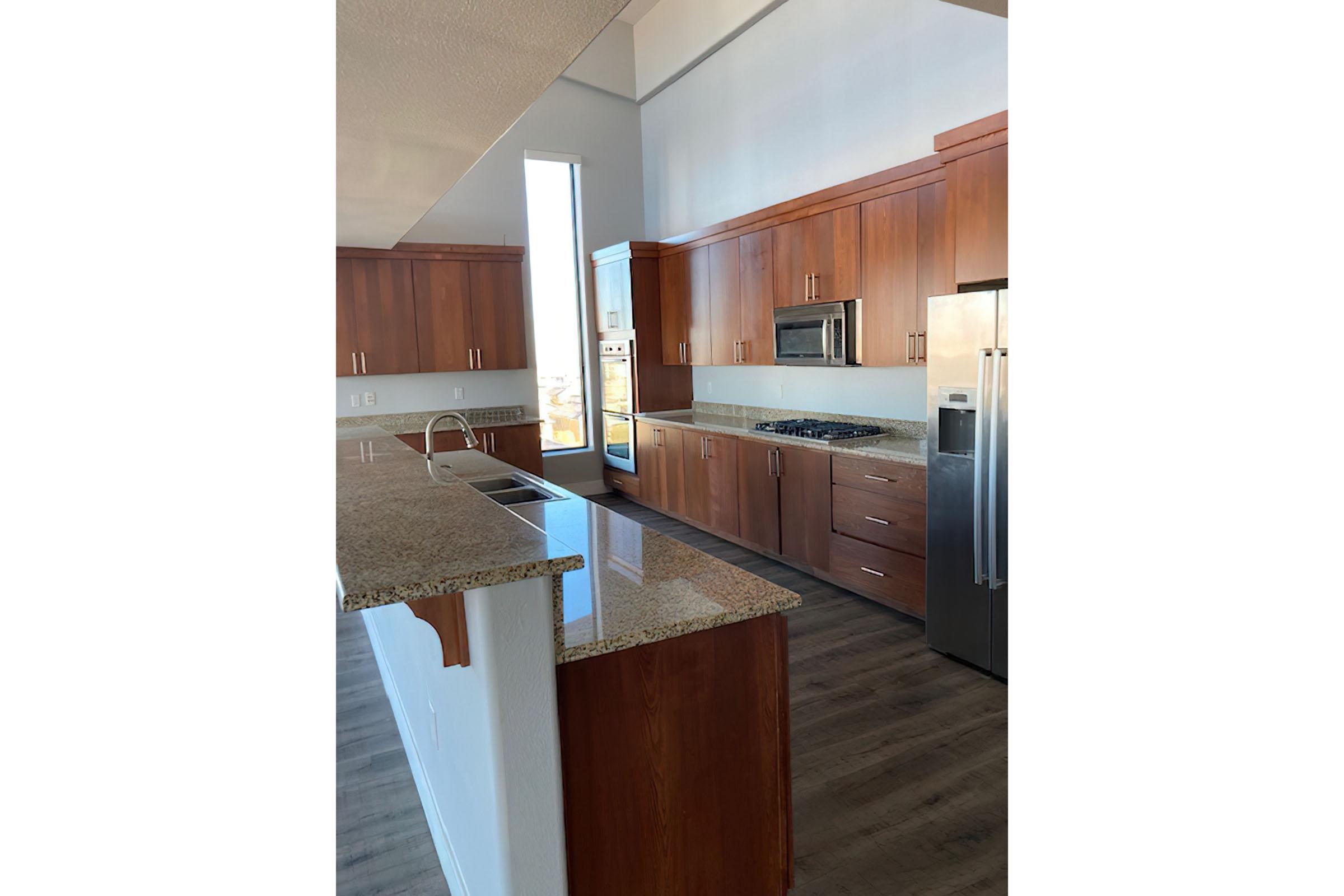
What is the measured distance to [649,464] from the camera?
6359 mm

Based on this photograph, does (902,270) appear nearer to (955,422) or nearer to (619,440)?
(955,422)

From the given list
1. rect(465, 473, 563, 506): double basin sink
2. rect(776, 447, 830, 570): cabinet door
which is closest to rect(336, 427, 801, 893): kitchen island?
rect(465, 473, 563, 506): double basin sink

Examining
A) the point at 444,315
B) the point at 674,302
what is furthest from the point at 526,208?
the point at 674,302

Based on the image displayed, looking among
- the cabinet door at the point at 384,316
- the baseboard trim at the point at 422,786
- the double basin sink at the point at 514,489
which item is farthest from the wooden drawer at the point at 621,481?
the double basin sink at the point at 514,489

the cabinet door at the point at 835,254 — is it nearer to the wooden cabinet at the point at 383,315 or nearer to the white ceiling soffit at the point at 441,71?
the white ceiling soffit at the point at 441,71

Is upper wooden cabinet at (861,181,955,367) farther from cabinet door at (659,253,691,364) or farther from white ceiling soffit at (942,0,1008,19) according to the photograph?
white ceiling soffit at (942,0,1008,19)

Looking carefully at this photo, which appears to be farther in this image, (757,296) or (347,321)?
(347,321)

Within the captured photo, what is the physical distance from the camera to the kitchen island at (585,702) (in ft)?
4.93

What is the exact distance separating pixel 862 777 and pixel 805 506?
2135 millimetres

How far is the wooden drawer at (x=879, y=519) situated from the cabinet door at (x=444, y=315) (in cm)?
330

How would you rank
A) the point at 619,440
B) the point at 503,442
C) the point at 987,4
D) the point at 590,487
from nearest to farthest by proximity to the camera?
the point at 987,4, the point at 503,442, the point at 619,440, the point at 590,487
